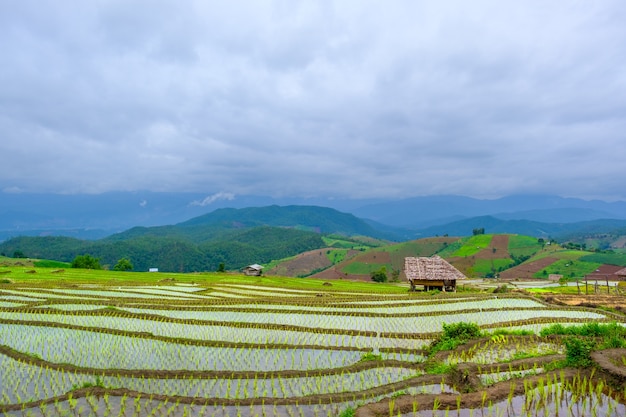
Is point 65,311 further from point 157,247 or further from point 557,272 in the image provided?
point 157,247

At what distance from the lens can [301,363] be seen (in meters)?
11.2

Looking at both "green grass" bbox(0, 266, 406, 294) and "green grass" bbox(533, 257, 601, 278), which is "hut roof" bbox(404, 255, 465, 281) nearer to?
"green grass" bbox(0, 266, 406, 294)

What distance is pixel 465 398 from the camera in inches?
313

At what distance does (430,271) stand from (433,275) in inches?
26.3

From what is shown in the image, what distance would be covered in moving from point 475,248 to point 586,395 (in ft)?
448

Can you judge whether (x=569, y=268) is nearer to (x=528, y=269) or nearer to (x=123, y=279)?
(x=528, y=269)

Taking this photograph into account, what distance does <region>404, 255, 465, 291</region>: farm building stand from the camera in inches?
1391

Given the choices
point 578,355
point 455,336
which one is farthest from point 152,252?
point 578,355

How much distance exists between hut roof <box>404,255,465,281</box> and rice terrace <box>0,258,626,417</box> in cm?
1544

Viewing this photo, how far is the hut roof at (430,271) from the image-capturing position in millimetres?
35344

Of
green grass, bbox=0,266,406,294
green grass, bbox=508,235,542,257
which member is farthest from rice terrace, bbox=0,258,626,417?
green grass, bbox=508,235,542,257

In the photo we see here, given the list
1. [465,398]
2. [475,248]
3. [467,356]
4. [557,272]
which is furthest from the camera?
[475,248]

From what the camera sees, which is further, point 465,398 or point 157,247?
point 157,247

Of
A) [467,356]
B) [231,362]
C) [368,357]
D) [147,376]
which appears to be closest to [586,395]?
[467,356]
